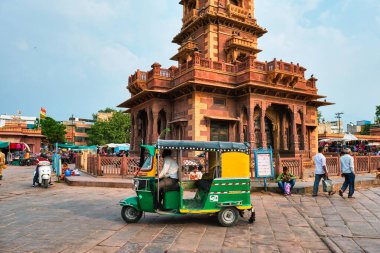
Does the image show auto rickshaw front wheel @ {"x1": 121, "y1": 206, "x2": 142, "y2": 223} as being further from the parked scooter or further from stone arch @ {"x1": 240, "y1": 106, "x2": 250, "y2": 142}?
stone arch @ {"x1": 240, "y1": 106, "x2": 250, "y2": 142}

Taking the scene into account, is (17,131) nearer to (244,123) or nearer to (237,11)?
(237,11)

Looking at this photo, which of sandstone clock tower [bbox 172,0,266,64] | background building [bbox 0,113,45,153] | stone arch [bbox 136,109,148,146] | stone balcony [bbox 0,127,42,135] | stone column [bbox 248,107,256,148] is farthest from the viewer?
background building [bbox 0,113,45,153]

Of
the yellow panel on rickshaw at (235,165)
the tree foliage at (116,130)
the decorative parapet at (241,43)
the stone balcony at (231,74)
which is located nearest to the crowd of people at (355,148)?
the stone balcony at (231,74)

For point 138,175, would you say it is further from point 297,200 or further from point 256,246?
point 297,200

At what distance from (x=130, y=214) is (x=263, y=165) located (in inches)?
262

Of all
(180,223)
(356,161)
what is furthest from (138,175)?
(356,161)

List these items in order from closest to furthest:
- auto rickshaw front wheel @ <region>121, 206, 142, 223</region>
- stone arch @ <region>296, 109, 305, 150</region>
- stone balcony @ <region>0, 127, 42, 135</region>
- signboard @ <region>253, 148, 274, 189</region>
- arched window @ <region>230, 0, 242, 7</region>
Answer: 1. auto rickshaw front wheel @ <region>121, 206, 142, 223</region>
2. signboard @ <region>253, 148, 274, 189</region>
3. stone arch @ <region>296, 109, 305, 150</region>
4. arched window @ <region>230, 0, 242, 7</region>
5. stone balcony @ <region>0, 127, 42, 135</region>

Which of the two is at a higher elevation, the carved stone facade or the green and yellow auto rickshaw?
the carved stone facade

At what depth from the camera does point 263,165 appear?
12039mm

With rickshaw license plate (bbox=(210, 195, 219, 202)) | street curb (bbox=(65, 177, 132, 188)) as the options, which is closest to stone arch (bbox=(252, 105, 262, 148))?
street curb (bbox=(65, 177, 132, 188))

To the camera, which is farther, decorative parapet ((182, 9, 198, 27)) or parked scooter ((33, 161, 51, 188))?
decorative parapet ((182, 9, 198, 27))

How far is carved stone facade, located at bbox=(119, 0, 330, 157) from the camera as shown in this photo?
1781cm

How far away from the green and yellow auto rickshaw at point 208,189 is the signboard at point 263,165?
16.3 feet

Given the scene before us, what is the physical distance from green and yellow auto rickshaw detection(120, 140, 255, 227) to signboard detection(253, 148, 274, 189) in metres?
Answer: 4.96
